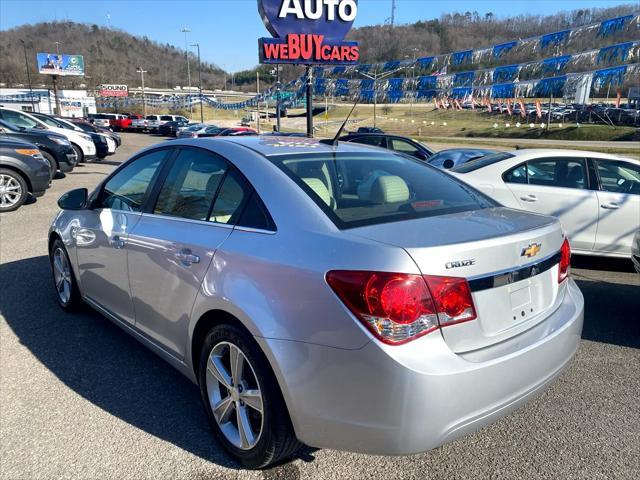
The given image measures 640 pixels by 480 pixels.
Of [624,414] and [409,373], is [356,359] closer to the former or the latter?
[409,373]

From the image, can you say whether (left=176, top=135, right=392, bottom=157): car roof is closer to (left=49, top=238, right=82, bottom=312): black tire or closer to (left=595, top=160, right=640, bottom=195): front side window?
(left=49, top=238, right=82, bottom=312): black tire

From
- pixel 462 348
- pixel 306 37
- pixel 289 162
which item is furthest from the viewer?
pixel 306 37

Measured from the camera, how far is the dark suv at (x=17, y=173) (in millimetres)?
8930

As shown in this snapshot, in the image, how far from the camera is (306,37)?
16922mm

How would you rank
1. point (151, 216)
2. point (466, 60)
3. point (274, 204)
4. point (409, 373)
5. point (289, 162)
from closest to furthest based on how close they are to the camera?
point (409, 373), point (274, 204), point (289, 162), point (151, 216), point (466, 60)

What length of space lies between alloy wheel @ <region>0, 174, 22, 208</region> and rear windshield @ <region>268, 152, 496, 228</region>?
26.8 feet

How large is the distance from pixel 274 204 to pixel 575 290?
6.01 feet

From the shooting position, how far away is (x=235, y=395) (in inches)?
99.3

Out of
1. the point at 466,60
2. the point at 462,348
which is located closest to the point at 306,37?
the point at 466,60

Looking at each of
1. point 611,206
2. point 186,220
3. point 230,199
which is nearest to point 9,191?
point 186,220

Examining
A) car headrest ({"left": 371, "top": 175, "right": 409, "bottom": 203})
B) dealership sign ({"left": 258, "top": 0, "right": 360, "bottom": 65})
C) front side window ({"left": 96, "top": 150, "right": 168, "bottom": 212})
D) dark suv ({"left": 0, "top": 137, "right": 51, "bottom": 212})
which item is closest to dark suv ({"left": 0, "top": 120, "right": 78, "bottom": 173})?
dark suv ({"left": 0, "top": 137, "right": 51, "bottom": 212})

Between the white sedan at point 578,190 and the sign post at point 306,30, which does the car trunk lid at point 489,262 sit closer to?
the white sedan at point 578,190

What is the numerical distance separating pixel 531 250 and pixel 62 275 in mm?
3935

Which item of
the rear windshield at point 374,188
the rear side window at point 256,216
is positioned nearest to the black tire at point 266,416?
the rear side window at point 256,216
